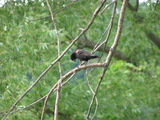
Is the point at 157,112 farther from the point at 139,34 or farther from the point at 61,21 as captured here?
the point at 61,21

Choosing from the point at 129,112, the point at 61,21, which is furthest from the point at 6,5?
the point at 129,112

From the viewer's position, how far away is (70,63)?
9031 millimetres

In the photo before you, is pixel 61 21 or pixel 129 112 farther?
pixel 129 112

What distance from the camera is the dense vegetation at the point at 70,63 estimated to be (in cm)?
660

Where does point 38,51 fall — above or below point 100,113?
above

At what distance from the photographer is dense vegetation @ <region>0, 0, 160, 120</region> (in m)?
6.60

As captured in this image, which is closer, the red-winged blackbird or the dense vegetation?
the red-winged blackbird

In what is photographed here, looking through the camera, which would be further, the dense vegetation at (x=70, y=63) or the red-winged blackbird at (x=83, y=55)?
the dense vegetation at (x=70, y=63)

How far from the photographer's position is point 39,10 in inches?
334

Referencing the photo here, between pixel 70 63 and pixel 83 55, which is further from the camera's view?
pixel 70 63

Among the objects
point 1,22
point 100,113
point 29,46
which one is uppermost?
point 1,22

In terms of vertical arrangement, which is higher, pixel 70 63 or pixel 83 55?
pixel 83 55

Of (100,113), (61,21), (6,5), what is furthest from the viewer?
(100,113)

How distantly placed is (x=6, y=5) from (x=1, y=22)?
664 millimetres
